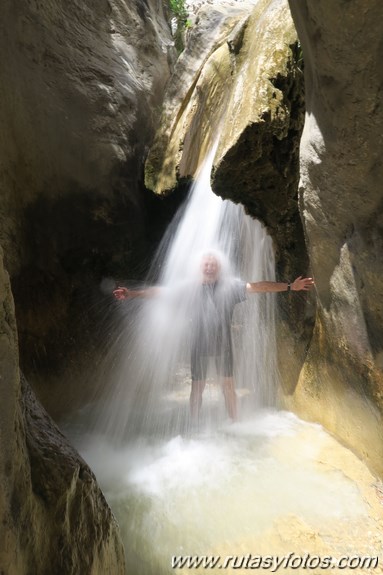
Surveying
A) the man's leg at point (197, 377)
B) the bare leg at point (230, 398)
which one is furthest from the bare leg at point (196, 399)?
the bare leg at point (230, 398)

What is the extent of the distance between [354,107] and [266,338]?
10.1ft

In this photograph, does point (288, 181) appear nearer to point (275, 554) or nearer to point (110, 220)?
point (110, 220)

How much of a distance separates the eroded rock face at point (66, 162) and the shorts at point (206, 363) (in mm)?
1802

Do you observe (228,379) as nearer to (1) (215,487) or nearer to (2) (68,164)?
(1) (215,487)

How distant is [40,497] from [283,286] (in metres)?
2.94

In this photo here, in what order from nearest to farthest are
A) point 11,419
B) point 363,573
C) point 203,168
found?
point 11,419, point 363,573, point 203,168

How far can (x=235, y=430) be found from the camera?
3.98 metres

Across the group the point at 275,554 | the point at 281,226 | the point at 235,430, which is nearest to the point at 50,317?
the point at 235,430

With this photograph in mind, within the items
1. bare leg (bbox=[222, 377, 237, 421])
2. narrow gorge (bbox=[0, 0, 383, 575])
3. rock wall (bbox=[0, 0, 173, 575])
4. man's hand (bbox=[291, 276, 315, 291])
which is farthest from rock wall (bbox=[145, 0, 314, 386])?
bare leg (bbox=[222, 377, 237, 421])

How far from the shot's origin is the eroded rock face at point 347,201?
2031 millimetres

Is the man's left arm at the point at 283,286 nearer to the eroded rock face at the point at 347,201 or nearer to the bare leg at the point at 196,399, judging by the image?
the eroded rock face at the point at 347,201

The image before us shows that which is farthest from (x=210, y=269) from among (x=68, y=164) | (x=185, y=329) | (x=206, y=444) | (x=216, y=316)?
(x=68, y=164)

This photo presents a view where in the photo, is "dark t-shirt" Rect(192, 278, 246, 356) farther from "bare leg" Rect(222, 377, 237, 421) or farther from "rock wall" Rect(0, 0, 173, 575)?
"rock wall" Rect(0, 0, 173, 575)

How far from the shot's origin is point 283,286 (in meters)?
3.84
